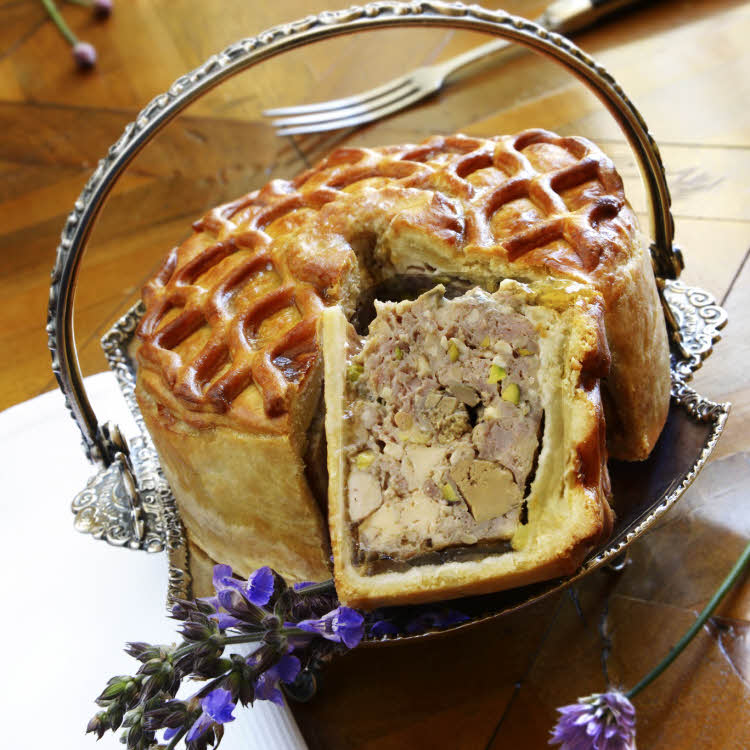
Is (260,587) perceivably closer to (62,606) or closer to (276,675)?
(276,675)

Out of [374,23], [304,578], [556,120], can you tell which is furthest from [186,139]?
[304,578]

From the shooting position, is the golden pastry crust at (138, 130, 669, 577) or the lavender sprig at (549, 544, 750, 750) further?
the golden pastry crust at (138, 130, 669, 577)

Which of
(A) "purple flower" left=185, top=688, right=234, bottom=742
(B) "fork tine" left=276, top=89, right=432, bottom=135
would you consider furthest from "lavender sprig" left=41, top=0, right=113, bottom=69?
(A) "purple flower" left=185, top=688, right=234, bottom=742

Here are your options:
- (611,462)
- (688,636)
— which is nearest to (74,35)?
(611,462)

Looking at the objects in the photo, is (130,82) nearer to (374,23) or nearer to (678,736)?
(374,23)

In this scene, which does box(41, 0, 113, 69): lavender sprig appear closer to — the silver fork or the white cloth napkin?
the silver fork

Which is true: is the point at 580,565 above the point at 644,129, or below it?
below

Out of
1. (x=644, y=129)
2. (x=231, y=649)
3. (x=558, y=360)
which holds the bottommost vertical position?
(x=231, y=649)
